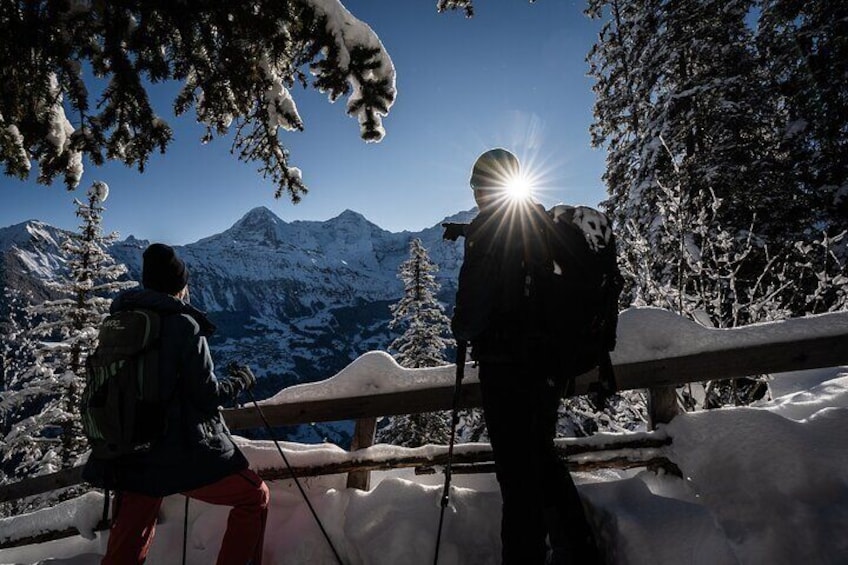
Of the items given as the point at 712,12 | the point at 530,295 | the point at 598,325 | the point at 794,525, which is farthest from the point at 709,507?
the point at 712,12

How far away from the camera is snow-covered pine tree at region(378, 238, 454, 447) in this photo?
19.2 m

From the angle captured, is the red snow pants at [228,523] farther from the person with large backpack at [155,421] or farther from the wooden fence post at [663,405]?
the wooden fence post at [663,405]

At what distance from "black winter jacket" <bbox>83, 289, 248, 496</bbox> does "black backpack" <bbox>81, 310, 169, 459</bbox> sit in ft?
0.20

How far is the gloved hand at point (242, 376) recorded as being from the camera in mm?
2976

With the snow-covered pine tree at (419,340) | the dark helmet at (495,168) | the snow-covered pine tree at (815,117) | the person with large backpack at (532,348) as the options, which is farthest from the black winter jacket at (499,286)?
the snow-covered pine tree at (419,340)

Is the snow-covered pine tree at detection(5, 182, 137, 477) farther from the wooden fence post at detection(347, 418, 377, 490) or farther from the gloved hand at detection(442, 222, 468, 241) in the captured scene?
the gloved hand at detection(442, 222, 468, 241)

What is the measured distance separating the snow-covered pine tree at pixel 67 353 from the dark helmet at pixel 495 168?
54.7 feet

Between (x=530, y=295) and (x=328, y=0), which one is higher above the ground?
(x=328, y=0)

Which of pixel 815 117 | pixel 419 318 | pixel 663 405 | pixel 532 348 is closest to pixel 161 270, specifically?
pixel 532 348

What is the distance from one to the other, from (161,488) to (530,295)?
7.61ft

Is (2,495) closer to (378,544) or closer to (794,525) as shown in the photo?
(378,544)

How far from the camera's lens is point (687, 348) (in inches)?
118

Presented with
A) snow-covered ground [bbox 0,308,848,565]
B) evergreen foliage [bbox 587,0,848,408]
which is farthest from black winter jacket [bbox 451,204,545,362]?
evergreen foliage [bbox 587,0,848,408]

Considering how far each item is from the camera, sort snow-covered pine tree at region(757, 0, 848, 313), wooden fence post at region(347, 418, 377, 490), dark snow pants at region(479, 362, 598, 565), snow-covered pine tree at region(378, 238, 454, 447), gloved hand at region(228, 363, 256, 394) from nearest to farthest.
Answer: dark snow pants at region(479, 362, 598, 565), gloved hand at region(228, 363, 256, 394), wooden fence post at region(347, 418, 377, 490), snow-covered pine tree at region(757, 0, 848, 313), snow-covered pine tree at region(378, 238, 454, 447)
